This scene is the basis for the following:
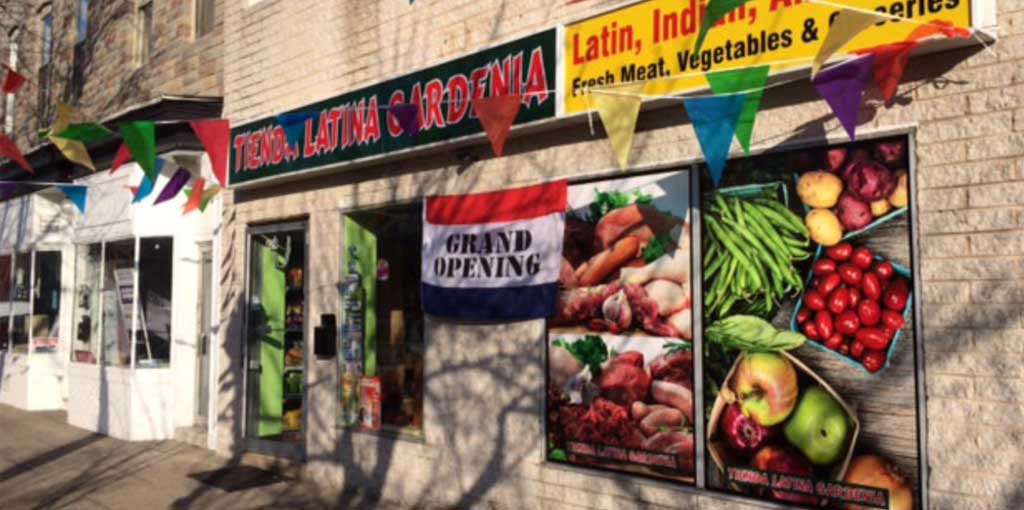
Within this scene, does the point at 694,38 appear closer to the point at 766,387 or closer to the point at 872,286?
the point at 872,286

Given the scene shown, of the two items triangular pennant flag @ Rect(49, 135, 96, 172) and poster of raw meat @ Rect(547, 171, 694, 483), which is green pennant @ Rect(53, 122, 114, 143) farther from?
poster of raw meat @ Rect(547, 171, 694, 483)

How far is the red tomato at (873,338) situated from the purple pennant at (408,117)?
386 centimetres

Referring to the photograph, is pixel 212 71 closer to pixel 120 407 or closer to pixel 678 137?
pixel 120 407

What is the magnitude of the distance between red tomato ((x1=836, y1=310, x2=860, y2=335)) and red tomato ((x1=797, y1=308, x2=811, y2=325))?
0.18 metres

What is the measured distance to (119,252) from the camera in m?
11.9

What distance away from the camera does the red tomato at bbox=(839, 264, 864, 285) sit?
4.96m

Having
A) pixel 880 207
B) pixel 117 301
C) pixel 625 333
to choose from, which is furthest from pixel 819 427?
pixel 117 301

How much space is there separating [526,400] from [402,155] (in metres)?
2.47

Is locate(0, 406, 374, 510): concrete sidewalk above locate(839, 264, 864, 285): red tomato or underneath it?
underneath

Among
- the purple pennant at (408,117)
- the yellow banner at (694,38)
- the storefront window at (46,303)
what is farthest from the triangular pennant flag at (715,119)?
the storefront window at (46,303)

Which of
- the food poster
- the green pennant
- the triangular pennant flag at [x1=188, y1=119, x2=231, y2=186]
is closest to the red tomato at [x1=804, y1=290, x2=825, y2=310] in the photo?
the food poster

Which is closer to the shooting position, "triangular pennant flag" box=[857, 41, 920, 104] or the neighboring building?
"triangular pennant flag" box=[857, 41, 920, 104]

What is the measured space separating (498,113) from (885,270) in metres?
2.67

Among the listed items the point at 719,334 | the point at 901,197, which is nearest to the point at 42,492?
the point at 719,334
